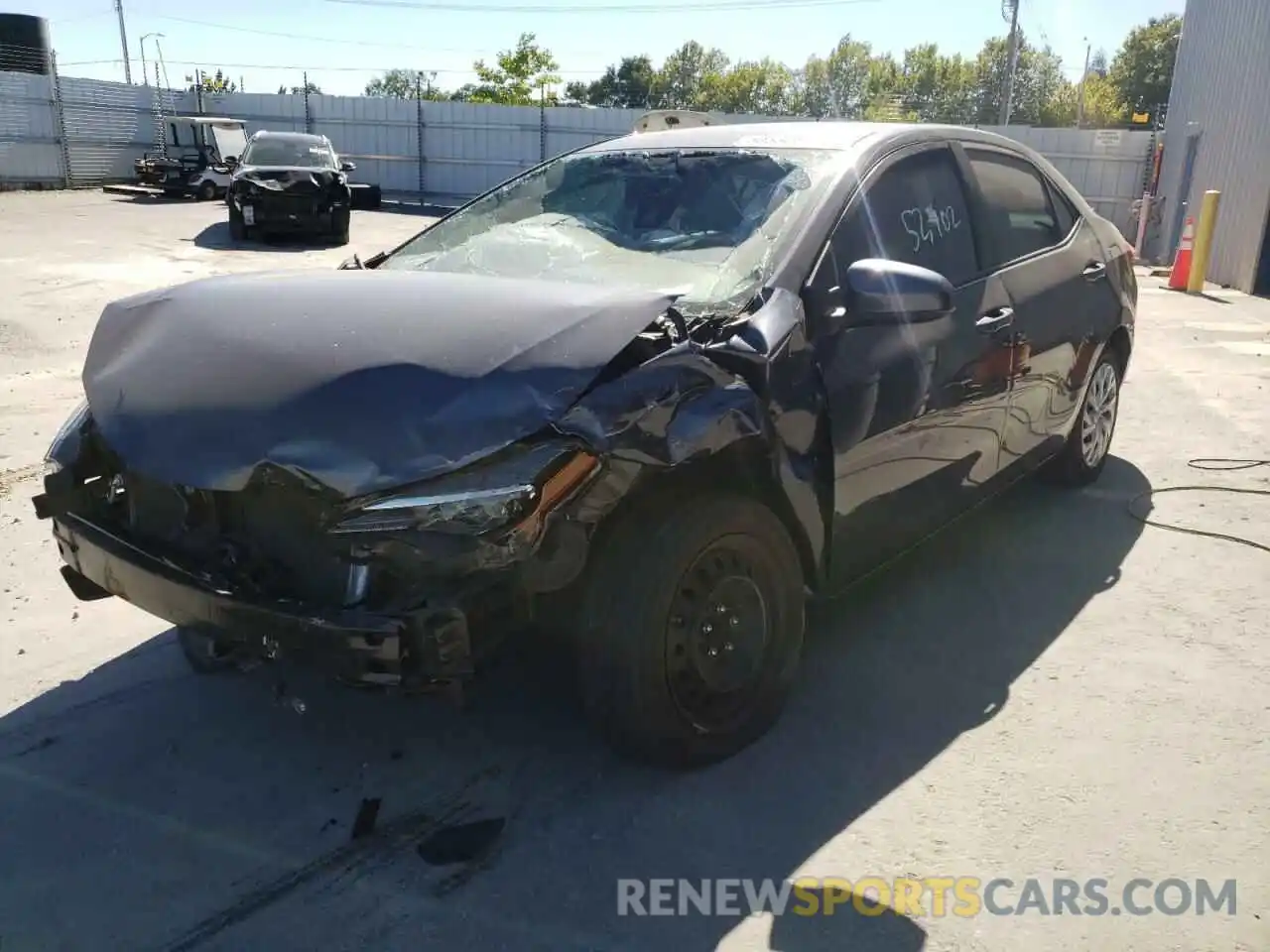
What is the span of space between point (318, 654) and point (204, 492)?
1.96 ft

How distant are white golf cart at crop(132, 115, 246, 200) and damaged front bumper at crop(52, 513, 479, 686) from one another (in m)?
23.6

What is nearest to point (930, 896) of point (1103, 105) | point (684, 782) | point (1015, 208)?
point (684, 782)

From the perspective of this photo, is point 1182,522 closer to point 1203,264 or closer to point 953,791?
point 953,791

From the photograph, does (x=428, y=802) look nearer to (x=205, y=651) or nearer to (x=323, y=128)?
(x=205, y=651)

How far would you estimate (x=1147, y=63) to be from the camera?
81188 millimetres

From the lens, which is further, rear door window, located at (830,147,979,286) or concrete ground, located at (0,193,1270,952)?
rear door window, located at (830,147,979,286)

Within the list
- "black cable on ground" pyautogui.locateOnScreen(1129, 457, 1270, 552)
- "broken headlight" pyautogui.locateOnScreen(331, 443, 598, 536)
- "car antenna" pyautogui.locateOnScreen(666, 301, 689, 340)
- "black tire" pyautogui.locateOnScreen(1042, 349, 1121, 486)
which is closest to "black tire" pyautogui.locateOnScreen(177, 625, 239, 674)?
"broken headlight" pyautogui.locateOnScreen(331, 443, 598, 536)

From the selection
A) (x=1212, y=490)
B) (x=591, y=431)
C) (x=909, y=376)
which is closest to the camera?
(x=591, y=431)

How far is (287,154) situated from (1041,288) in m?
15.2

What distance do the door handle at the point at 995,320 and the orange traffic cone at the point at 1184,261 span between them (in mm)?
12029

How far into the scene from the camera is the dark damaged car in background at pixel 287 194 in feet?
52.1

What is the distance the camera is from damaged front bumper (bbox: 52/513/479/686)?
2.32 meters

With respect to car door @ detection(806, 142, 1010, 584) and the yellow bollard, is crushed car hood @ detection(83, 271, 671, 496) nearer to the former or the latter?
car door @ detection(806, 142, 1010, 584)

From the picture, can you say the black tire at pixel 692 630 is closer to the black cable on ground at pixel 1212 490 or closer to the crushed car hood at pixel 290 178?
the black cable on ground at pixel 1212 490
